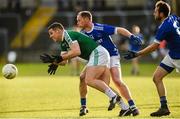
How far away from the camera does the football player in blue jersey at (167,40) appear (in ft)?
41.2

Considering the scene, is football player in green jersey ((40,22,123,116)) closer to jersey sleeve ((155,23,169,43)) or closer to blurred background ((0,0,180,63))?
jersey sleeve ((155,23,169,43))

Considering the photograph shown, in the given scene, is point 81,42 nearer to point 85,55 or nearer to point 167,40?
point 85,55

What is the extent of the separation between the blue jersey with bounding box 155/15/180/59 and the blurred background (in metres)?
23.5

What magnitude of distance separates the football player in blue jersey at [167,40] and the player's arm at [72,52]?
0.92 meters

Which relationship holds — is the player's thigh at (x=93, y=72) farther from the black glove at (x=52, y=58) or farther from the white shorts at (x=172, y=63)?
the white shorts at (x=172, y=63)

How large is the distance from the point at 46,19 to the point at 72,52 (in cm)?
2857

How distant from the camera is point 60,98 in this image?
56.5 ft

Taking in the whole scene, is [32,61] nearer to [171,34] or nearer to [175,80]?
[175,80]

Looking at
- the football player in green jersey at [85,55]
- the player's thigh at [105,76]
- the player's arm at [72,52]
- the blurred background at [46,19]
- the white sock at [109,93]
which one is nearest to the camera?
the player's arm at [72,52]

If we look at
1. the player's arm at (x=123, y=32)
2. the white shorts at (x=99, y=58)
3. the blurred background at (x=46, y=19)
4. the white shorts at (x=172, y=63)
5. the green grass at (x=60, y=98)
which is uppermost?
the blurred background at (x=46, y=19)

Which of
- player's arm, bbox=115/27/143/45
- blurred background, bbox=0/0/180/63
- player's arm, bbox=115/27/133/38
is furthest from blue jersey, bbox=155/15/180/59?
blurred background, bbox=0/0/180/63

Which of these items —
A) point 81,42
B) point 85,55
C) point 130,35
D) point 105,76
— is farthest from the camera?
point 105,76

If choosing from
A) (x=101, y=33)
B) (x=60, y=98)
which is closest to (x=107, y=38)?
(x=101, y=33)

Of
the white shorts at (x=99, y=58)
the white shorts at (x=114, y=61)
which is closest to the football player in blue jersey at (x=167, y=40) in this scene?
the white shorts at (x=99, y=58)
